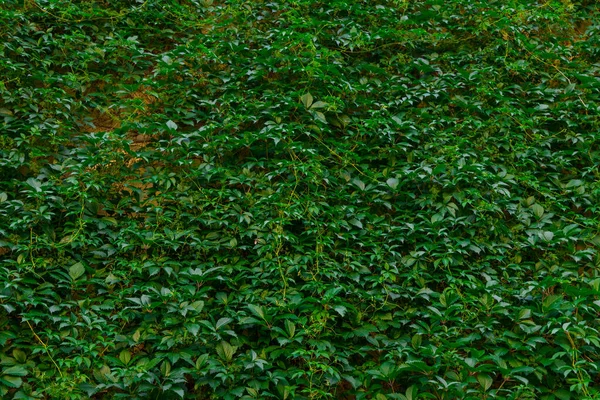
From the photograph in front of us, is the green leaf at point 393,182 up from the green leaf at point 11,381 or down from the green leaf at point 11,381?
up

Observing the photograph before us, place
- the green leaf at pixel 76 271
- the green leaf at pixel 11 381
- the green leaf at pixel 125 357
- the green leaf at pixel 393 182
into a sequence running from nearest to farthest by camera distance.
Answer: the green leaf at pixel 11 381, the green leaf at pixel 125 357, the green leaf at pixel 76 271, the green leaf at pixel 393 182

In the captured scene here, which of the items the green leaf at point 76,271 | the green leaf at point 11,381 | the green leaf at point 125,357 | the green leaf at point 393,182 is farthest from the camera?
the green leaf at point 393,182

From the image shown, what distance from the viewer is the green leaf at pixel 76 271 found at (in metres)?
2.71

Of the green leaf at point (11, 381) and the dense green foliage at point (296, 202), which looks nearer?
the green leaf at point (11, 381)

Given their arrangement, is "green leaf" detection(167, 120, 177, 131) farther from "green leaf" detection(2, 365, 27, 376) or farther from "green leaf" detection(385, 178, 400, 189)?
"green leaf" detection(2, 365, 27, 376)

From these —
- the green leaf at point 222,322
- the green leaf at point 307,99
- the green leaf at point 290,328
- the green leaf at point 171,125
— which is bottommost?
the green leaf at point 290,328

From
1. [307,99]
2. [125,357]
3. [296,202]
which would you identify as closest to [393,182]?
[296,202]

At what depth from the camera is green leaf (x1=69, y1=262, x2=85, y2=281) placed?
2715mm

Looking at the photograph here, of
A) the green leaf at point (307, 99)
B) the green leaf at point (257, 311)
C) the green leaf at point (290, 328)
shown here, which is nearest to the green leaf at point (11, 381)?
the green leaf at point (257, 311)

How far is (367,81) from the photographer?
3.53 m

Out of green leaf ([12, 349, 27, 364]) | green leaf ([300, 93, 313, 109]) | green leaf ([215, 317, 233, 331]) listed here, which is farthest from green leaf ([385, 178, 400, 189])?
green leaf ([12, 349, 27, 364])

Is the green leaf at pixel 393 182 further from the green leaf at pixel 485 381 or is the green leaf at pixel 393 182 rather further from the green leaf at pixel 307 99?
the green leaf at pixel 485 381

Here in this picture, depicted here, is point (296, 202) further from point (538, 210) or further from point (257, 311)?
point (538, 210)

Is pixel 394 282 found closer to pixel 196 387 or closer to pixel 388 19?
pixel 196 387
